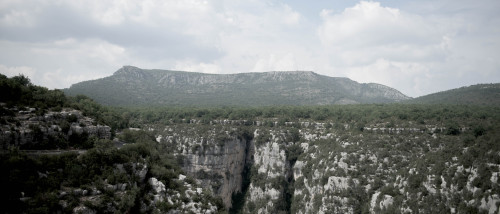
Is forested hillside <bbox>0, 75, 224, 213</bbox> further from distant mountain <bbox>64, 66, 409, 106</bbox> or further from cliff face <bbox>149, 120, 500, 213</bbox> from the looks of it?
distant mountain <bbox>64, 66, 409, 106</bbox>

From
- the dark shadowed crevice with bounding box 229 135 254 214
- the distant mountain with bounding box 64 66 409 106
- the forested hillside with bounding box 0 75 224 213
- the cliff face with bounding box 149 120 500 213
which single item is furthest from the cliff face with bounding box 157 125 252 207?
the distant mountain with bounding box 64 66 409 106

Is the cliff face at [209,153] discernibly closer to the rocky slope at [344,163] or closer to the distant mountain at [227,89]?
the rocky slope at [344,163]

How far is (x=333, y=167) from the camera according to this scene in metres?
49.6

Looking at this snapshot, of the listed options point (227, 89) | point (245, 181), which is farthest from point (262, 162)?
point (227, 89)

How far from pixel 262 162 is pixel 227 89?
296ft

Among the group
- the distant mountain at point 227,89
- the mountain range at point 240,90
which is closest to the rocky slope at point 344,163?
the mountain range at point 240,90

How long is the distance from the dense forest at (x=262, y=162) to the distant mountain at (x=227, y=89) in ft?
166

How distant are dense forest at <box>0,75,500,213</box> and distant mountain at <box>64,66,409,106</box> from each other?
166ft

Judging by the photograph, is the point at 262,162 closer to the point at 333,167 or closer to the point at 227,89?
the point at 333,167

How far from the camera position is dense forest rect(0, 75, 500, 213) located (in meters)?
19.7

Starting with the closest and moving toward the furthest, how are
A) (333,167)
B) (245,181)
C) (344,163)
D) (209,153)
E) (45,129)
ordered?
(45,129)
(344,163)
(333,167)
(209,153)
(245,181)

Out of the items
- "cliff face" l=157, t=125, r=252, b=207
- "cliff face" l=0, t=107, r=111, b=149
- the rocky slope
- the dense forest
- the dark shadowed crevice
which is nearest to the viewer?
the dense forest

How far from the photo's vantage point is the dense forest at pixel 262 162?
64.6 feet

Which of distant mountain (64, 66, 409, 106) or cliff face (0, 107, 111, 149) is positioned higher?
distant mountain (64, 66, 409, 106)
